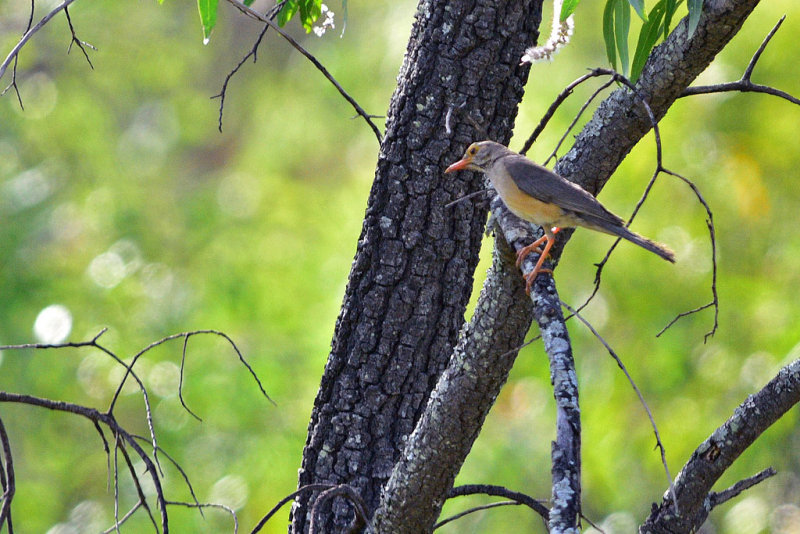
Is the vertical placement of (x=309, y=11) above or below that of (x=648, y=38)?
above

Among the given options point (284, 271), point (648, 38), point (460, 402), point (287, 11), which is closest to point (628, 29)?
point (648, 38)

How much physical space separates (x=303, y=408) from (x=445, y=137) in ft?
23.3

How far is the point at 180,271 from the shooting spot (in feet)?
40.1

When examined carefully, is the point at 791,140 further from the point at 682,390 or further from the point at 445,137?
the point at 445,137

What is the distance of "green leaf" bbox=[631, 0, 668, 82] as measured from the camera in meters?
2.85

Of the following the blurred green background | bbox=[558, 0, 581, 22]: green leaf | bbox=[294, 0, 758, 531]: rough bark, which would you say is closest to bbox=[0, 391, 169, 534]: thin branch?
bbox=[294, 0, 758, 531]: rough bark

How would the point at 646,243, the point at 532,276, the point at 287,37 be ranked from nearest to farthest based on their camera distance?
the point at 532,276 < the point at 287,37 < the point at 646,243

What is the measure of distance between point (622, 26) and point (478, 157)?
0.92m

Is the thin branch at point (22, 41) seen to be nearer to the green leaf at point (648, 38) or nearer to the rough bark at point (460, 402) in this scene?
the rough bark at point (460, 402)

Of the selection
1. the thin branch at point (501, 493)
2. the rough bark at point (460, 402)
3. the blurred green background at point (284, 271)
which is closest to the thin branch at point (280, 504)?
the rough bark at point (460, 402)

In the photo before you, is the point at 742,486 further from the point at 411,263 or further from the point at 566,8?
the point at 566,8

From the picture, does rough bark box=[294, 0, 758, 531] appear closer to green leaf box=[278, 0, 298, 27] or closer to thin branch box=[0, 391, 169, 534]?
green leaf box=[278, 0, 298, 27]

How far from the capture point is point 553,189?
134 inches

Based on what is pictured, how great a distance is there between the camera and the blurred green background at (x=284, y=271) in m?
7.60
